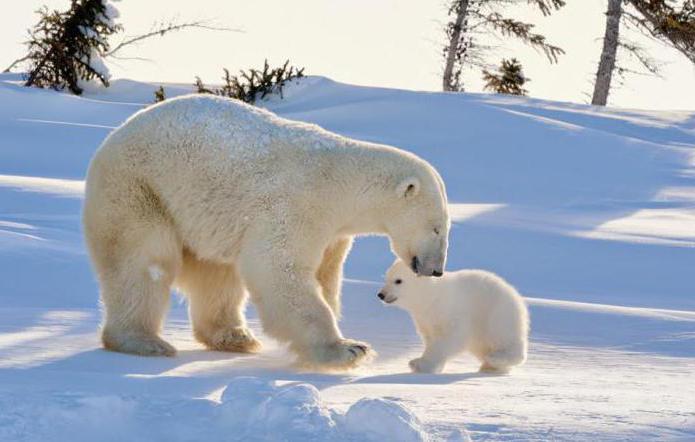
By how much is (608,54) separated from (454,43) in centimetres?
291

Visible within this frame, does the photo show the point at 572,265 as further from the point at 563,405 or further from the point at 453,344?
the point at 563,405

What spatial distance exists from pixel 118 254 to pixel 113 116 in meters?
12.4

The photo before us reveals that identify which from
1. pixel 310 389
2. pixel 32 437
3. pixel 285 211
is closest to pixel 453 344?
pixel 285 211

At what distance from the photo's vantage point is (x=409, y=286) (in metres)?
6.65

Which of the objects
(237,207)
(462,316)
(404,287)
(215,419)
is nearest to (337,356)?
(404,287)

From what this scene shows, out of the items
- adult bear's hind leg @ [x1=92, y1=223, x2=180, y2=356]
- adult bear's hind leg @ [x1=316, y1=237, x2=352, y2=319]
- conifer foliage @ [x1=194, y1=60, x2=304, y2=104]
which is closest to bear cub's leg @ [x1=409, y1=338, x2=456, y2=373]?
adult bear's hind leg @ [x1=316, y1=237, x2=352, y2=319]

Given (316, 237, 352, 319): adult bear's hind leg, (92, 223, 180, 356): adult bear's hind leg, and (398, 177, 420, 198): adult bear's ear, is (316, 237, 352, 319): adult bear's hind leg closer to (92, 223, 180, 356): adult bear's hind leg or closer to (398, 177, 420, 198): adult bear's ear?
(398, 177, 420, 198): adult bear's ear

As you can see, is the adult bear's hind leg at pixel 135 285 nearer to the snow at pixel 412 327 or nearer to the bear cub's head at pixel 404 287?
the snow at pixel 412 327

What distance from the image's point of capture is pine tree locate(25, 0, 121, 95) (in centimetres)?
2097

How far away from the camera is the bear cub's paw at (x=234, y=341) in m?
6.97

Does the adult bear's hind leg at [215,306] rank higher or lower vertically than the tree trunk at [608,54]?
lower

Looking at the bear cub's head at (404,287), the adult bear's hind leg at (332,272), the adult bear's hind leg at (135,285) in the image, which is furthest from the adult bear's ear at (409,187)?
the adult bear's hind leg at (135,285)

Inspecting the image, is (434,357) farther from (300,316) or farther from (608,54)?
(608,54)

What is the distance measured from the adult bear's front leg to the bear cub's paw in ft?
2.36
